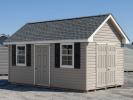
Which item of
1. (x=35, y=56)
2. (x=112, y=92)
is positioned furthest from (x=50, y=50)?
(x=112, y=92)

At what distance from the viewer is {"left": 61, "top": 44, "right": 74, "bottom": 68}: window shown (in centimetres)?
1889

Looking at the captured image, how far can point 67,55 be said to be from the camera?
19.1 m

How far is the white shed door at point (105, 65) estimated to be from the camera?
19203 millimetres

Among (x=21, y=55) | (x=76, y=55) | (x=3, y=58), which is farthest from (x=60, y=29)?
(x=3, y=58)

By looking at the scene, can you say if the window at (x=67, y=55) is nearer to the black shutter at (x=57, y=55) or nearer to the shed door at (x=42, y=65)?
the black shutter at (x=57, y=55)

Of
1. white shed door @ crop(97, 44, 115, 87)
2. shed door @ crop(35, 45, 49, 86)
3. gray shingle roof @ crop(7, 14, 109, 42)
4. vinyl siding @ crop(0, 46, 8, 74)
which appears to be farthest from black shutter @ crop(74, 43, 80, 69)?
vinyl siding @ crop(0, 46, 8, 74)

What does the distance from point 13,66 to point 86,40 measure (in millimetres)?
6180

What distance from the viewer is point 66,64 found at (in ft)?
63.0

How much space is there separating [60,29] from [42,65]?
86.5 inches

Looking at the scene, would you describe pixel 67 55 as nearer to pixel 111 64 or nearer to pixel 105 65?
pixel 105 65

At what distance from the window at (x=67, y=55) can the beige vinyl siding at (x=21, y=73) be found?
2399 millimetres

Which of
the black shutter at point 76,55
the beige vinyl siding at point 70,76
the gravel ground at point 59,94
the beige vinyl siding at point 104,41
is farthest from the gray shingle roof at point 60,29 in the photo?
the gravel ground at point 59,94

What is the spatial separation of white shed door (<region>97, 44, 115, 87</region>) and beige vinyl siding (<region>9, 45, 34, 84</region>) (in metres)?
4.01

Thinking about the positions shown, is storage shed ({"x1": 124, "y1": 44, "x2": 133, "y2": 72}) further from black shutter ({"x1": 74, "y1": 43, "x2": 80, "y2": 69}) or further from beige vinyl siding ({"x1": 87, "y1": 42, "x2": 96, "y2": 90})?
black shutter ({"x1": 74, "y1": 43, "x2": 80, "y2": 69})
